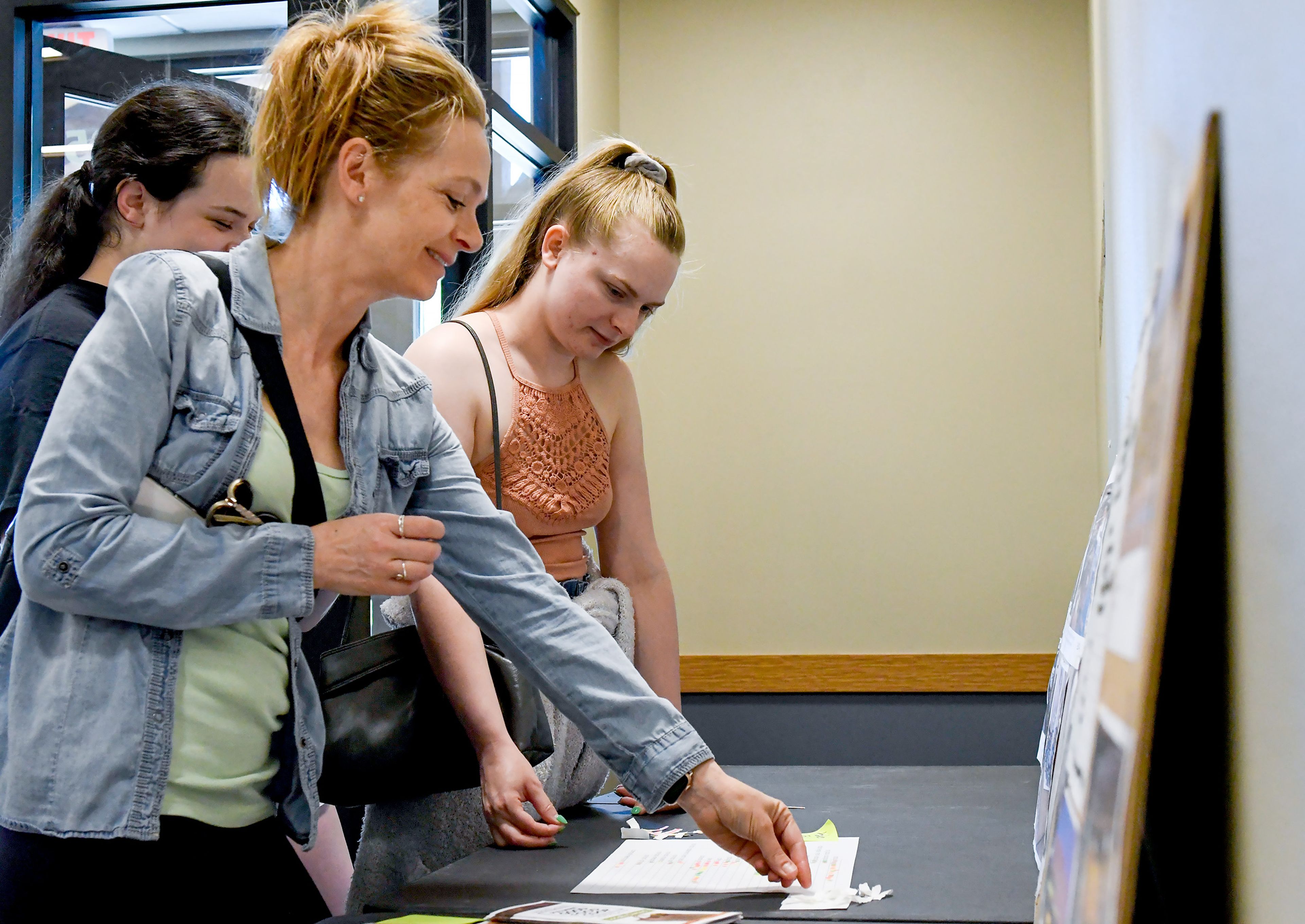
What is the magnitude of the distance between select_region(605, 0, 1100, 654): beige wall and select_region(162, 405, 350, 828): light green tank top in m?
2.97

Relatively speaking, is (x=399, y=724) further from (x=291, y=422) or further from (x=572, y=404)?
(x=572, y=404)

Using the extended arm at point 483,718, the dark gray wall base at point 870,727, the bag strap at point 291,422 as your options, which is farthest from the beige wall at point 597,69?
the bag strap at point 291,422

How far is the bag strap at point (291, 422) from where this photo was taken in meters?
1.12

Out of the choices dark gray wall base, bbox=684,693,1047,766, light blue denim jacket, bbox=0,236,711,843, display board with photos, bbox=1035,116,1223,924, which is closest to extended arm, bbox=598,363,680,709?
light blue denim jacket, bbox=0,236,711,843

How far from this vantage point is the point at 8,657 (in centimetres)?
107

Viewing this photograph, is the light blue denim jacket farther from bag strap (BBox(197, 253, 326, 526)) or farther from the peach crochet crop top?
the peach crochet crop top

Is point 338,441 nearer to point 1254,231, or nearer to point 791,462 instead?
point 1254,231

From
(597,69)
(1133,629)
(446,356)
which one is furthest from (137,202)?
(597,69)

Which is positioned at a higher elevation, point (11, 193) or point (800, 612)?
point (11, 193)

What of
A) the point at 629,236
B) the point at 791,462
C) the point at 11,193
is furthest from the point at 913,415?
the point at 11,193

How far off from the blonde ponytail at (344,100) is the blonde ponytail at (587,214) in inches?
22.6

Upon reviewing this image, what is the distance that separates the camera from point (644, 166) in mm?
1913

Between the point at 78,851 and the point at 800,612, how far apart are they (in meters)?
3.27

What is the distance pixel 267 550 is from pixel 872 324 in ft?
10.9
